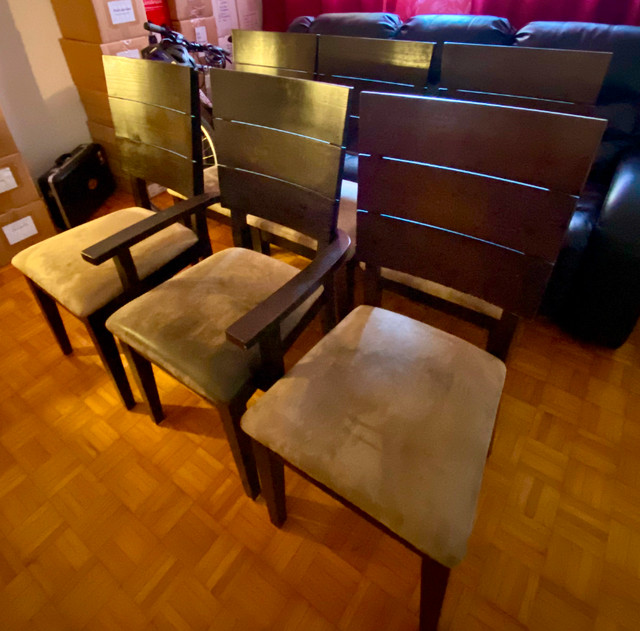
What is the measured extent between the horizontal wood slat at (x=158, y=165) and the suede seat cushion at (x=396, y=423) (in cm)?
77

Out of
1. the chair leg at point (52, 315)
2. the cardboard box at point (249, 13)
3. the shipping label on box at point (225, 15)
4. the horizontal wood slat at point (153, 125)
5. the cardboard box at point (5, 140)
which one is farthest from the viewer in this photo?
the cardboard box at point (249, 13)

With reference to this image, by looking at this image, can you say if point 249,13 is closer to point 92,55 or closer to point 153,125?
point 92,55

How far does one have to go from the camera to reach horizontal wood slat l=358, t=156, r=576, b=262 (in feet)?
2.80

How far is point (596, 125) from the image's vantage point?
0.73m

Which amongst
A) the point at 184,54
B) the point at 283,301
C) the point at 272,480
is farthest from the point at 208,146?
the point at 272,480

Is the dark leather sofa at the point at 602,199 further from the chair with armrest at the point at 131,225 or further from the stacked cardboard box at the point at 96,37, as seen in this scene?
the stacked cardboard box at the point at 96,37

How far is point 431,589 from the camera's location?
2.67 ft

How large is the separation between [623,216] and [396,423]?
41.2 inches

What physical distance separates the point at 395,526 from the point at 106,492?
37.2 inches

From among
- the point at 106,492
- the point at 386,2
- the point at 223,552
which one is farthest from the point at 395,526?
the point at 386,2

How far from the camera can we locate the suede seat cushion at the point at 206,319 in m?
1.00

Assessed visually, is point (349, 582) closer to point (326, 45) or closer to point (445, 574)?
point (445, 574)

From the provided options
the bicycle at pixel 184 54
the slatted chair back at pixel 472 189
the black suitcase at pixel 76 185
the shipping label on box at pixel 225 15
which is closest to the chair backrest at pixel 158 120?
the bicycle at pixel 184 54

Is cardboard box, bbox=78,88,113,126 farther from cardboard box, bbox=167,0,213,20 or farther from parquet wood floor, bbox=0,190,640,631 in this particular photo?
parquet wood floor, bbox=0,190,640,631
